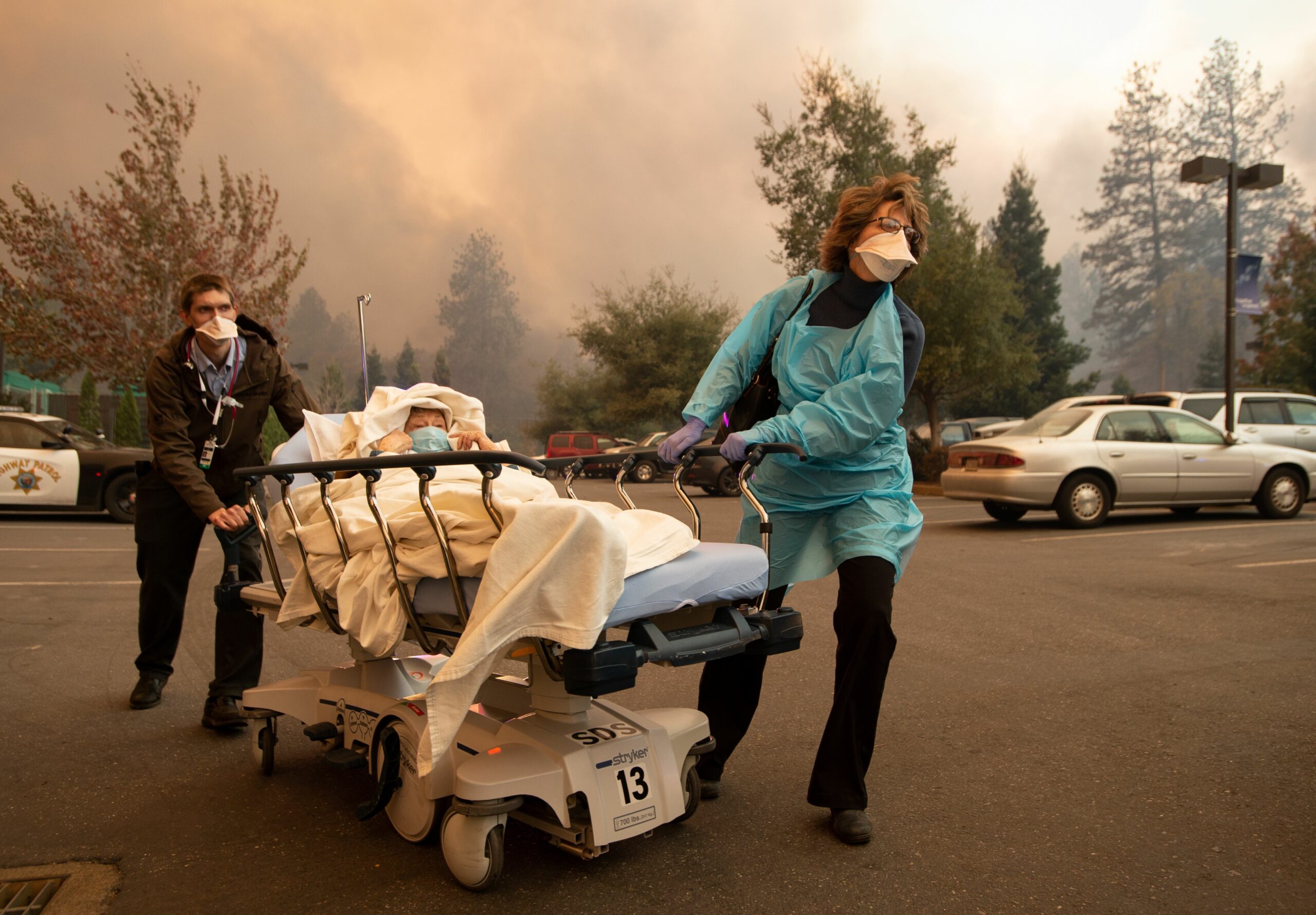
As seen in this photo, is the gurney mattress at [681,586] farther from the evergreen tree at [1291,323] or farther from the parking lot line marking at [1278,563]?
the evergreen tree at [1291,323]

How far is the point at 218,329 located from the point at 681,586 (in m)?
2.72

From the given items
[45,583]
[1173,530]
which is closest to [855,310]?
[45,583]

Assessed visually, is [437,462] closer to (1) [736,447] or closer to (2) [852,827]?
(1) [736,447]

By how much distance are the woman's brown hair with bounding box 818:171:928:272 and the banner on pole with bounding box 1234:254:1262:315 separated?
16.7 m

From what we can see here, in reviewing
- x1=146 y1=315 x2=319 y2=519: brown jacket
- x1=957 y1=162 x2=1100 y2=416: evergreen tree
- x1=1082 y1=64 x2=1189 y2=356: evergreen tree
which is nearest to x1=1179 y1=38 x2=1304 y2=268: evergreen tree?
x1=1082 y1=64 x2=1189 y2=356: evergreen tree

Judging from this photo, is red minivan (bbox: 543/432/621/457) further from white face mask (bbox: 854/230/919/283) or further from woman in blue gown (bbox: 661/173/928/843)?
white face mask (bbox: 854/230/919/283)

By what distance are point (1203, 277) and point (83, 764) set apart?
3375 inches

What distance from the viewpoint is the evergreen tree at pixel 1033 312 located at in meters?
53.2

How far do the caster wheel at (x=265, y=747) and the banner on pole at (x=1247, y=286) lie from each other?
18185mm

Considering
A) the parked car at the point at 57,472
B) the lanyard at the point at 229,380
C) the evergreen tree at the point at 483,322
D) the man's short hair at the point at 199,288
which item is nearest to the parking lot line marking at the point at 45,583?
the lanyard at the point at 229,380

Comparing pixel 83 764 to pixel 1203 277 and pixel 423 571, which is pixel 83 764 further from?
pixel 1203 277

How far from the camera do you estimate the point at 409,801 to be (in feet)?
9.62

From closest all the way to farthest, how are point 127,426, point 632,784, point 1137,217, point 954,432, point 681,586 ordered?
point 681,586
point 632,784
point 127,426
point 954,432
point 1137,217

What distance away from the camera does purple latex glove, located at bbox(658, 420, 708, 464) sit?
3.15 m
